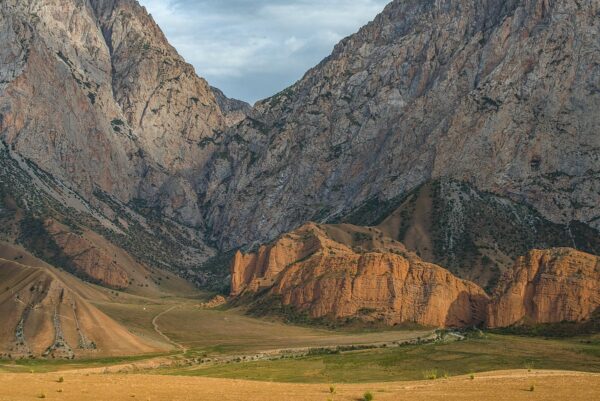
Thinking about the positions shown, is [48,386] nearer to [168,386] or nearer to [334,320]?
[168,386]

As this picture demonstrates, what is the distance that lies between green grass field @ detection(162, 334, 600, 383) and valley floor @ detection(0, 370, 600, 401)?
33924 mm

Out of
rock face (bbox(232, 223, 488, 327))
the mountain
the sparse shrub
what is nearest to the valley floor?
the sparse shrub

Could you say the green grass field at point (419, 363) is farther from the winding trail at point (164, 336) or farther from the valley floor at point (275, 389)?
the valley floor at point (275, 389)

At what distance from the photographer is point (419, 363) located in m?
108

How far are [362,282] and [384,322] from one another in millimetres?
10279

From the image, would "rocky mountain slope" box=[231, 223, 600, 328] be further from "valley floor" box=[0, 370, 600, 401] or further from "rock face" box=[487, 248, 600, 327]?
"valley floor" box=[0, 370, 600, 401]

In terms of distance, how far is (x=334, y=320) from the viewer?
186250 millimetres

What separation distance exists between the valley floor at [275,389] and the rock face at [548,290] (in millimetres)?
106084

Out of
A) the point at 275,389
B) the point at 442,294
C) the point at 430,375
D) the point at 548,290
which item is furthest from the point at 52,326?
the point at 275,389

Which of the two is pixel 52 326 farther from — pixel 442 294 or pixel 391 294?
pixel 442 294

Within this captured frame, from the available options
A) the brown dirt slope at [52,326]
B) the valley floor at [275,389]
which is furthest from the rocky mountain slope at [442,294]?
the valley floor at [275,389]

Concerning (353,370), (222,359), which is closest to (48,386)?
(353,370)

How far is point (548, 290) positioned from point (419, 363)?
6075 cm

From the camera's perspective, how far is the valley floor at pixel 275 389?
47.3 meters
